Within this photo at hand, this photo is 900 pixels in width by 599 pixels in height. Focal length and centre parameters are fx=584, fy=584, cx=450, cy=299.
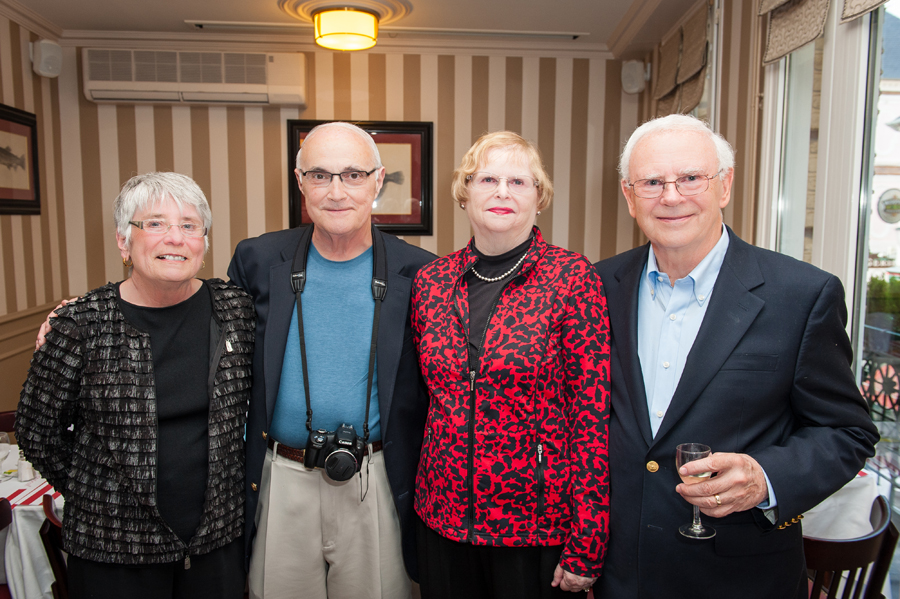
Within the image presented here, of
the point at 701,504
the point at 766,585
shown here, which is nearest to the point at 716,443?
the point at 701,504

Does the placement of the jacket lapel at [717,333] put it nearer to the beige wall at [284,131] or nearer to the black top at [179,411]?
the black top at [179,411]

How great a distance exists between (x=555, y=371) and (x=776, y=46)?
7.34 ft

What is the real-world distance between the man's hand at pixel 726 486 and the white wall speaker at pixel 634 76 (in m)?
4.22

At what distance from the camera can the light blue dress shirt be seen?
135cm

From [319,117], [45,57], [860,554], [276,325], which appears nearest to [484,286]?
[276,325]

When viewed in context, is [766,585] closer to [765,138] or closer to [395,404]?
[395,404]

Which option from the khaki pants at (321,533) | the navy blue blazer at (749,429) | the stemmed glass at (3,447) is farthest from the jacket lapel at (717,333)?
the stemmed glass at (3,447)

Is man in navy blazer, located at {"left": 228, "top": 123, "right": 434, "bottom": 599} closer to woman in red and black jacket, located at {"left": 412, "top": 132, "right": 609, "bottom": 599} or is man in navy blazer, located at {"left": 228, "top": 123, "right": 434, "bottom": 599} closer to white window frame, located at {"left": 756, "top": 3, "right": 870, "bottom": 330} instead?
woman in red and black jacket, located at {"left": 412, "top": 132, "right": 609, "bottom": 599}

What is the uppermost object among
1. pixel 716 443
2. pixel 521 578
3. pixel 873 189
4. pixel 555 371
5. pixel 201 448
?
pixel 873 189

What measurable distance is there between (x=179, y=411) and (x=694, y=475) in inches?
48.5

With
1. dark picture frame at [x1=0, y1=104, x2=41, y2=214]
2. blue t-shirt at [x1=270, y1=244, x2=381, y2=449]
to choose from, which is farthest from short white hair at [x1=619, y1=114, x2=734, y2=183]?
dark picture frame at [x1=0, y1=104, x2=41, y2=214]

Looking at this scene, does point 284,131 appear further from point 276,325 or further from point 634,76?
point 276,325

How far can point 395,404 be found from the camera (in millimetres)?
1715

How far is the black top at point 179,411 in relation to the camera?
1484mm
